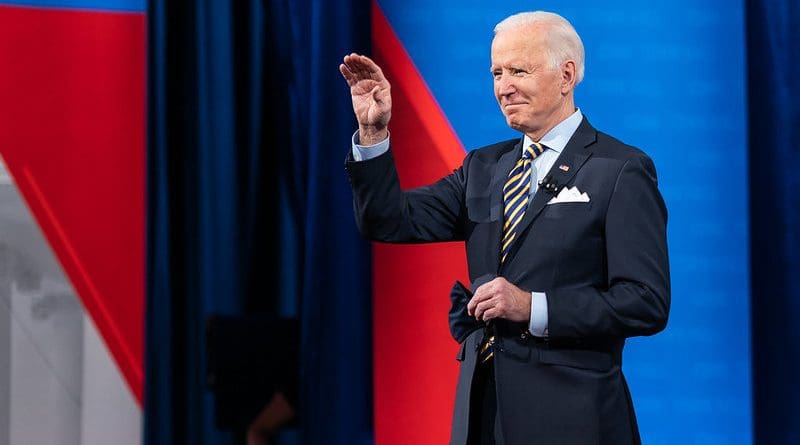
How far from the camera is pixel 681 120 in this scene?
2.79 meters

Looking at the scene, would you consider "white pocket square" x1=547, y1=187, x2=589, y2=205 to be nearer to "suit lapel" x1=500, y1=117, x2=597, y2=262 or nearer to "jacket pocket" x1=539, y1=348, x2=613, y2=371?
"suit lapel" x1=500, y1=117, x2=597, y2=262

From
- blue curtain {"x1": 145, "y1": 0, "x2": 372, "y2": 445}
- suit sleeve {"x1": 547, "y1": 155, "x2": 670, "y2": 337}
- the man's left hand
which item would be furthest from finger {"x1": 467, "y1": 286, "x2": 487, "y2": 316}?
blue curtain {"x1": 145, "y1": 0, "x2": 372, "y2": 445}

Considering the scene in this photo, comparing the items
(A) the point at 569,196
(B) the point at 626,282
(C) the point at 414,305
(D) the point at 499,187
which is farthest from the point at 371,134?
(C) the point at 414,305

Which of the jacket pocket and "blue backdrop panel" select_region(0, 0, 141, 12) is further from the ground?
"blue backdrop panel" select_region(0, 0, 141, 12)

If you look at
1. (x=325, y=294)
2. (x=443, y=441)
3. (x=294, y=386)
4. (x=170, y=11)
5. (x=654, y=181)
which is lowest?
(x=443, y=441)

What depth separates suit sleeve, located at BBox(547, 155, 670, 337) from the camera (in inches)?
62.3

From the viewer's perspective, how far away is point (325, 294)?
259 cm

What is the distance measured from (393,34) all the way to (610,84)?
61 cm

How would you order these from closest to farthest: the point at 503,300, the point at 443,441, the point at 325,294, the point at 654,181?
1. the point at 503,300
2. the point at 654,181
3. the point at 325,294
4. the point at 443,441

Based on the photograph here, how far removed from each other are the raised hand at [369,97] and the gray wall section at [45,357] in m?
1.29

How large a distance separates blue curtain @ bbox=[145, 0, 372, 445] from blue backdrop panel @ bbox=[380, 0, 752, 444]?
0.32 meters

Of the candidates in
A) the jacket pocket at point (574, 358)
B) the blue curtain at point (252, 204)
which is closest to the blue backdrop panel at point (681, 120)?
the blue curtain at point (252, 204)

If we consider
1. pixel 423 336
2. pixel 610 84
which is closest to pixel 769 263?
pixel 610 84

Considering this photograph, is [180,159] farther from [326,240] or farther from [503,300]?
[503,300]
